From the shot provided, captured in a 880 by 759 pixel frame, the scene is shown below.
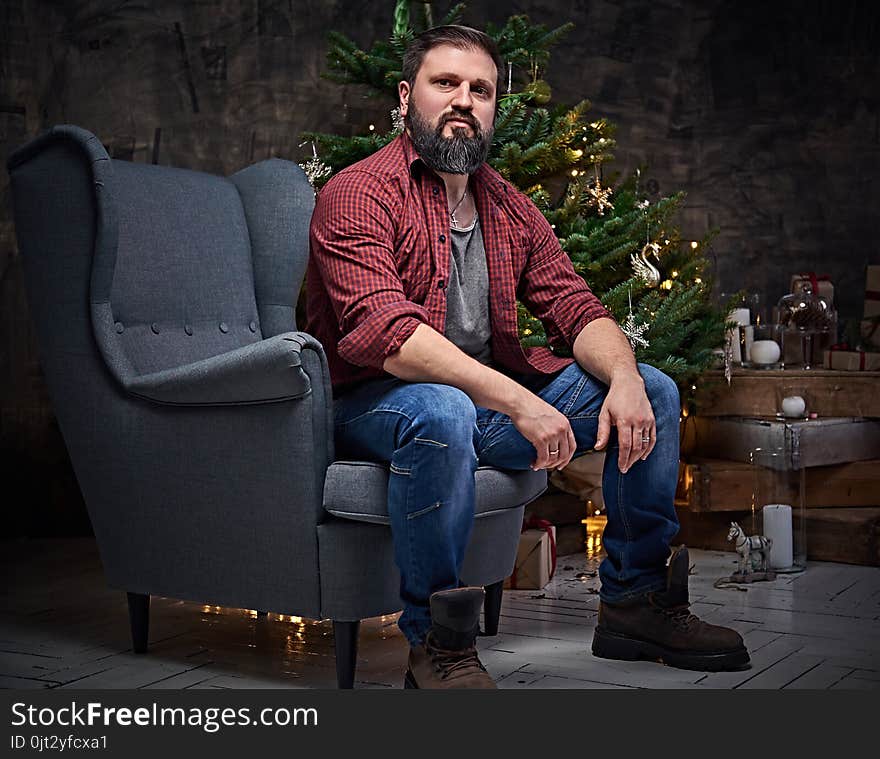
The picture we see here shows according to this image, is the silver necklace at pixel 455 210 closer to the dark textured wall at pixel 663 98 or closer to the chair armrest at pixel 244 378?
the chair armrest at pixel 244 378

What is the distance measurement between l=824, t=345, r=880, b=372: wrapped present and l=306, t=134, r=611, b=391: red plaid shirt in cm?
162

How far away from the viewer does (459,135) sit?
2387mm

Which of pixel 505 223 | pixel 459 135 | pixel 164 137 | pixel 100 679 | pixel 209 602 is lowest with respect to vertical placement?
pixel 100 679

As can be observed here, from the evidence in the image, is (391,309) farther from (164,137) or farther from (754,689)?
(164,137)

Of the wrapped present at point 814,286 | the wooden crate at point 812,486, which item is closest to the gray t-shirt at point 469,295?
the wooden crate at point 812,486

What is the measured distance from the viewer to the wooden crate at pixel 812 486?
3.71 m

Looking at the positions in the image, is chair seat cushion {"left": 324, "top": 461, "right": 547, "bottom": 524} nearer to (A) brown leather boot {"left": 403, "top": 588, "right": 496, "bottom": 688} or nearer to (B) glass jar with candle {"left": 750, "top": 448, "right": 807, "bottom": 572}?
(A) brown leather boot {"left": 403, "top": 588, "right": 496, "bottom": 688}

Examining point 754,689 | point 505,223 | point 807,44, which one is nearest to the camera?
point 754,689

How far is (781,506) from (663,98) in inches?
87.7

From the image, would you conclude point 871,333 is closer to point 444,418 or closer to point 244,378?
point 444,418

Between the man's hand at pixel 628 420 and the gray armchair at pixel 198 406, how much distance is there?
247 millimetres

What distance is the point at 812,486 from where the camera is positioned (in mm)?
3725

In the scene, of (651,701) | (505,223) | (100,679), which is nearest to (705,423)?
(505,223)

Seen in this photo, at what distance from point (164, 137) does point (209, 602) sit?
2293mm
